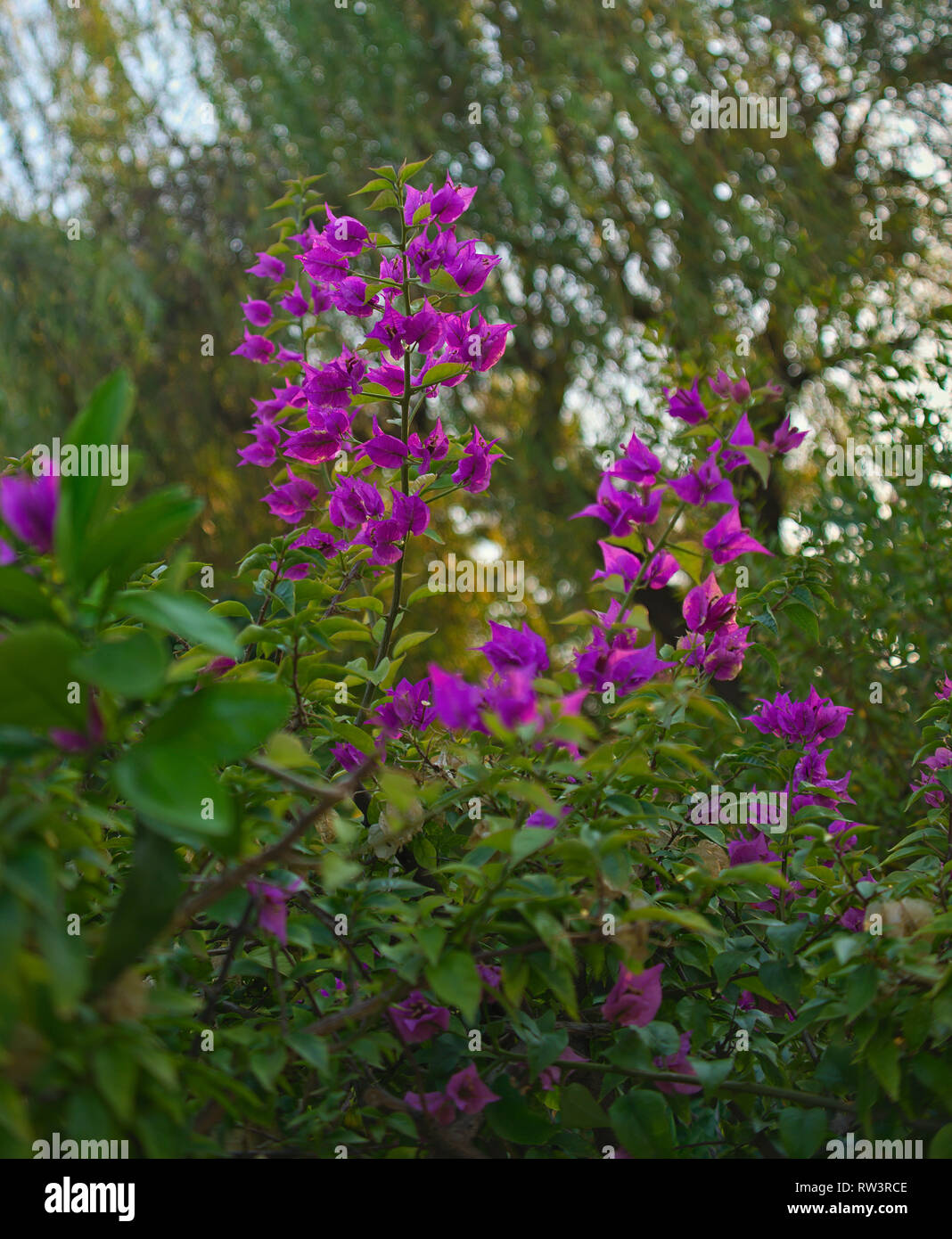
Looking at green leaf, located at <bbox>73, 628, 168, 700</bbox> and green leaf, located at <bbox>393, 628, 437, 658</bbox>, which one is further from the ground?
green leaf, located at <bbox>393, 628, 437, 658</bbox>

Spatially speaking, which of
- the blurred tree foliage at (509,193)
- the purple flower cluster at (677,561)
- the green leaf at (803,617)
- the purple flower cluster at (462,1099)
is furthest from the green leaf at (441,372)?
the blurred tree foliage at (509,193)

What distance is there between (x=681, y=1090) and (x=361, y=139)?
12.1ft

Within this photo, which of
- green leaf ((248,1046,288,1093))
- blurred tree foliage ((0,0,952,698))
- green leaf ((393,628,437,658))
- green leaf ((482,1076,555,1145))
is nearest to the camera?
green leaf ((248,1046,288,1093))

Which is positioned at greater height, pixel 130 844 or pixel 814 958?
pixel 130 844

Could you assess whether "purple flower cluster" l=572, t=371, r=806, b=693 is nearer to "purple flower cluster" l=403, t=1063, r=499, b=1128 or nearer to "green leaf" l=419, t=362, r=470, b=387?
"green leaf" l=419, t=362, r=470, b=387

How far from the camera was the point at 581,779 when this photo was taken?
2.83 feet

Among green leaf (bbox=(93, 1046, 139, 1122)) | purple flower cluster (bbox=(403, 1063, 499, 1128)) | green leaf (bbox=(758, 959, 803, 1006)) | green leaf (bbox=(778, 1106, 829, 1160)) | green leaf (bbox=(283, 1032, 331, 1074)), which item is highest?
Answer: green leaf (bbox=(93, 1046, 139, 1122))

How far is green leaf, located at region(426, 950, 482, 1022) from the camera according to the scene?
59cm

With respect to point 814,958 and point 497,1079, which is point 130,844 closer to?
point 497,1079

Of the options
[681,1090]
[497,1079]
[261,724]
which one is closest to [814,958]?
[681,1090]

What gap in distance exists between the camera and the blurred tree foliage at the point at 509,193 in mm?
3641

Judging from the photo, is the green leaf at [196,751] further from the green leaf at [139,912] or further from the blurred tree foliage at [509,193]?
the blurred tree foliage at [509,193]

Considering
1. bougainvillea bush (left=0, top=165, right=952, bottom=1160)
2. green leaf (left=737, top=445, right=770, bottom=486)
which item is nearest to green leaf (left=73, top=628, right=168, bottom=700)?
bougainvillea bush (left=0, top=165, right=952, bottom=1160)

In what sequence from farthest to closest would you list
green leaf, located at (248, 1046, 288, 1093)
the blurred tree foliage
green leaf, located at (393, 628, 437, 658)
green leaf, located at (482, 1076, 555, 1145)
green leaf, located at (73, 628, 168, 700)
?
the blurred tree foliage → green leaf, located at (393, 628, 437, 658) → green leaf, located at (482, 1076, 555, 1145) → green leaf, located at (248, 1046, 288, 1093) → green leaf, located at (73, 628, 168, 700)
